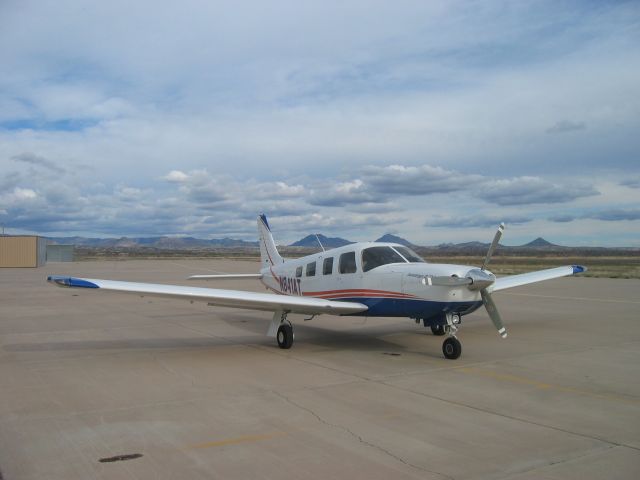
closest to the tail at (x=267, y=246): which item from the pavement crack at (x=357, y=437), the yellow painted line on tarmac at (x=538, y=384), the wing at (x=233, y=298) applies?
the wing at (x=233, y=298)

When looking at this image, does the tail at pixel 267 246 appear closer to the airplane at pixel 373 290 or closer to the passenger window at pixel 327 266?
the airplane at pixel 373 290

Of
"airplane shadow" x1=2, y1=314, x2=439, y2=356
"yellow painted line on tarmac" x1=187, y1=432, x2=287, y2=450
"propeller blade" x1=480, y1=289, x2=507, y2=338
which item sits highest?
"propeller blade" x1=480, y1=289, x2=507, y2=338

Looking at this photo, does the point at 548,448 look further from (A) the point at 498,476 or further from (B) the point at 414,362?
(B) the point at 414,362

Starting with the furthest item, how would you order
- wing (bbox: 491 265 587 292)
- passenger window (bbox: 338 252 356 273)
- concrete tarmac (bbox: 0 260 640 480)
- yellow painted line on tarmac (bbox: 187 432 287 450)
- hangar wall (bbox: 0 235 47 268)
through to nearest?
hangar wall (bbox: 0 235 47 268)
wing (bbox: 491 265 587 292)
passenger window (bbox: 338 252 356 273)
yellow painted line on tarmac (bbox: 187 432 287 450)
concrete tarmac (bbox: 0 260 640 480)

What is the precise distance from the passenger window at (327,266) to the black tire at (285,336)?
5.14ft

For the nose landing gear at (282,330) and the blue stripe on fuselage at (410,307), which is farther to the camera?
the nose landing gear at (282,330)

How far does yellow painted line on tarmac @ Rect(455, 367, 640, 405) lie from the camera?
7.35 meters

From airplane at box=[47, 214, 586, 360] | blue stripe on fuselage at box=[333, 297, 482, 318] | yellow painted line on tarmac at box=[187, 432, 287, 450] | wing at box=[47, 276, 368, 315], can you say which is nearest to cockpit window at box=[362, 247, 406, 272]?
Result: airplane at box=[47, 214, 586, 360]

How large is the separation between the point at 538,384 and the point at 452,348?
82.0 inches

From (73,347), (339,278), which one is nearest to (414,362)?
(339,278)

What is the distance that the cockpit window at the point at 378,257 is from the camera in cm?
1123

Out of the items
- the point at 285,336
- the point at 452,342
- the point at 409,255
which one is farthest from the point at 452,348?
the point at 285,336

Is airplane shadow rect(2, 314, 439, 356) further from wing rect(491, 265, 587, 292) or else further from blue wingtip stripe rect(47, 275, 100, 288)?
blue wingtip stripe rect(47, 275, 100, 288)

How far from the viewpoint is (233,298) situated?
34.7 feet
